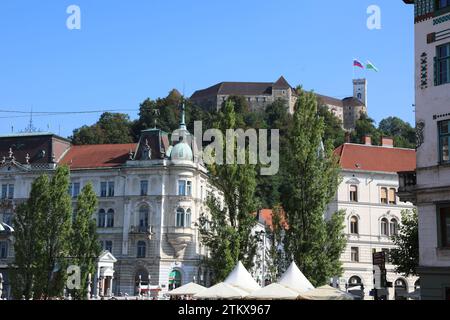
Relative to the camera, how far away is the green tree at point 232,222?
35.8 meters

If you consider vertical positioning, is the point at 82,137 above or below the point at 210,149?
above

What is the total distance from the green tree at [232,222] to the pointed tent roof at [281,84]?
13895cm

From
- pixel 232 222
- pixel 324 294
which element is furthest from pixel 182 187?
pixel 324 294

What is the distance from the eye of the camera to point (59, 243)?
1658 inches

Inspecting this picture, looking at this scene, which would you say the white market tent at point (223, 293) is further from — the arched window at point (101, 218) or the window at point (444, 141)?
the arched window at point (101, 218)

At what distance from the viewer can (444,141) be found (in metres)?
23.3

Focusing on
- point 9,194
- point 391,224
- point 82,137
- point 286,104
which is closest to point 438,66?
point 391,224

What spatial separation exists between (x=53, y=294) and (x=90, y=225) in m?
6.47

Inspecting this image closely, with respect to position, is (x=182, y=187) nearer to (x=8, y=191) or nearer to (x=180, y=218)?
(x=180, y=218)

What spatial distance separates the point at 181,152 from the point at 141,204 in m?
6.84

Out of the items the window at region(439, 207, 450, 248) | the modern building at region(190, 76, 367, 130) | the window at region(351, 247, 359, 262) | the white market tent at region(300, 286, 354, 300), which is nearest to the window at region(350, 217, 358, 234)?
the window at region(351, 247, 359, 262)

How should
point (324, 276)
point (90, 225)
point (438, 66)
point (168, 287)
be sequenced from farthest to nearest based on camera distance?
point (168, 287), point (90, 225), point (324, 276), point (438, 66)

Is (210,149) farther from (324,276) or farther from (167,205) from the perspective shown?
(167,205)

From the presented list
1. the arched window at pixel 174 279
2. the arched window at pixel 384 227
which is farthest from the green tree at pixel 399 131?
the arched window at pixel 174 279
